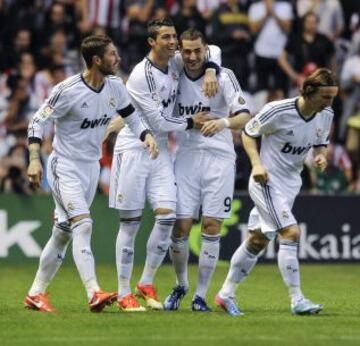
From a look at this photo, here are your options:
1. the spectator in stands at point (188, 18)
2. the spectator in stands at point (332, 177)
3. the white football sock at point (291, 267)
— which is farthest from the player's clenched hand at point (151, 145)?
the spectator in stands at point (188, 18)

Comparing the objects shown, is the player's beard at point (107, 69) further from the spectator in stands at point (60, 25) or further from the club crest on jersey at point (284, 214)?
the spectator in stands at point (60, 25)

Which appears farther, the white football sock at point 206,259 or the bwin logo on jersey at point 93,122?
the white football sock at point 206,259

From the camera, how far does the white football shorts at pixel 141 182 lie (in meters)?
13.3

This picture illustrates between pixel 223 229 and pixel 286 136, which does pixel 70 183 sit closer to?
pixel 286 136

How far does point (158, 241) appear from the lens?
43.9 feet

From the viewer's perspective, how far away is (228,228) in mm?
20375

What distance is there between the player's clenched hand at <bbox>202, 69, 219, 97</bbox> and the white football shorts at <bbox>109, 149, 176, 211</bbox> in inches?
28.4

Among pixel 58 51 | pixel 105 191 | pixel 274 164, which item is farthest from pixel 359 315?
pixel 58 51

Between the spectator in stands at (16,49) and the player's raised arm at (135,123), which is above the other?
the spectator in stands at (16,49)

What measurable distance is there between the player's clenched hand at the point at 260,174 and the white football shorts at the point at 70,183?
146 centimetres

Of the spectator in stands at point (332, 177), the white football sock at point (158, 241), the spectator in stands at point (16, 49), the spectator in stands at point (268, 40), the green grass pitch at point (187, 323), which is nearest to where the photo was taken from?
the green grass pitch at point (187, 323)

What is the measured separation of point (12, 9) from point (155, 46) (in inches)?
444

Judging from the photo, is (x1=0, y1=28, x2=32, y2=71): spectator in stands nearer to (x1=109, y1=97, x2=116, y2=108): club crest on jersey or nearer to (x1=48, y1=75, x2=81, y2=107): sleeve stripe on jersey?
(x1=109, y1=97, x2=116, y2=108): club crest on jersey

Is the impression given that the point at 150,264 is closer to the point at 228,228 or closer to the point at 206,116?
the point at 206,116
